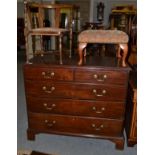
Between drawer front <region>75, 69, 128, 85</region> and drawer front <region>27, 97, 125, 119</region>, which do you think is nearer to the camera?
drawer front <region>75, 69, 128, 85</region>

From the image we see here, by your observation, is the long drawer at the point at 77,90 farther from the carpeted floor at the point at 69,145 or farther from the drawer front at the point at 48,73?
the carpeted floor at the point at 69,145

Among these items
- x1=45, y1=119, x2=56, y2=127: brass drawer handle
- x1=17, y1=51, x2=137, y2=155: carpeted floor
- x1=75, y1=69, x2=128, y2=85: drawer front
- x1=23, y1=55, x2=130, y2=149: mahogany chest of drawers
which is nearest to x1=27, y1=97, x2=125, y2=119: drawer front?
x1=23, y1=55, x2=130, y2=149: mahogany chest of drawers

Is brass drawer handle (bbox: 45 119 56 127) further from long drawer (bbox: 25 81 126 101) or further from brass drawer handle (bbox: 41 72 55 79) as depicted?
brass drawer handle (bbox: 41 72 55 79)

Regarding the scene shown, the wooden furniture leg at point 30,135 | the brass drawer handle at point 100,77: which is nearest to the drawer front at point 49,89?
the brass drawer handle at point 100,77

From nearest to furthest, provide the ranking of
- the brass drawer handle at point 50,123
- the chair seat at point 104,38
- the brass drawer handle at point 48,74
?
the chair seat at point 104,38 < the brass drawer handle at point 48,74 < the brass drawer handle at point 50,123

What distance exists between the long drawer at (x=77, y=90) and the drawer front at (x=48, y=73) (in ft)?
0.18

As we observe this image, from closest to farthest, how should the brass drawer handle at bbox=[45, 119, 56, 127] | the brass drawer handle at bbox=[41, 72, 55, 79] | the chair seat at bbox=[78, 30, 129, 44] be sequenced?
the chair seat at bbox=[78, 30, 129, 44] < the brass drawer handle at bbox=[41, 72, 55, 79] < the brass drawer handle at bbox=[45, 119, 56, 127]

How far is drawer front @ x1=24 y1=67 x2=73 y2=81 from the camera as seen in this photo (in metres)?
2.05

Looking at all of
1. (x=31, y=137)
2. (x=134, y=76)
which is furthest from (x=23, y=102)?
(x=134, y=76)

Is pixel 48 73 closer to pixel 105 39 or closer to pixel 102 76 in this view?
pixel 102 76

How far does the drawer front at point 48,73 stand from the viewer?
2055mm

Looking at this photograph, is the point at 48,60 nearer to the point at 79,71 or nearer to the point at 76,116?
the point at 79,71
